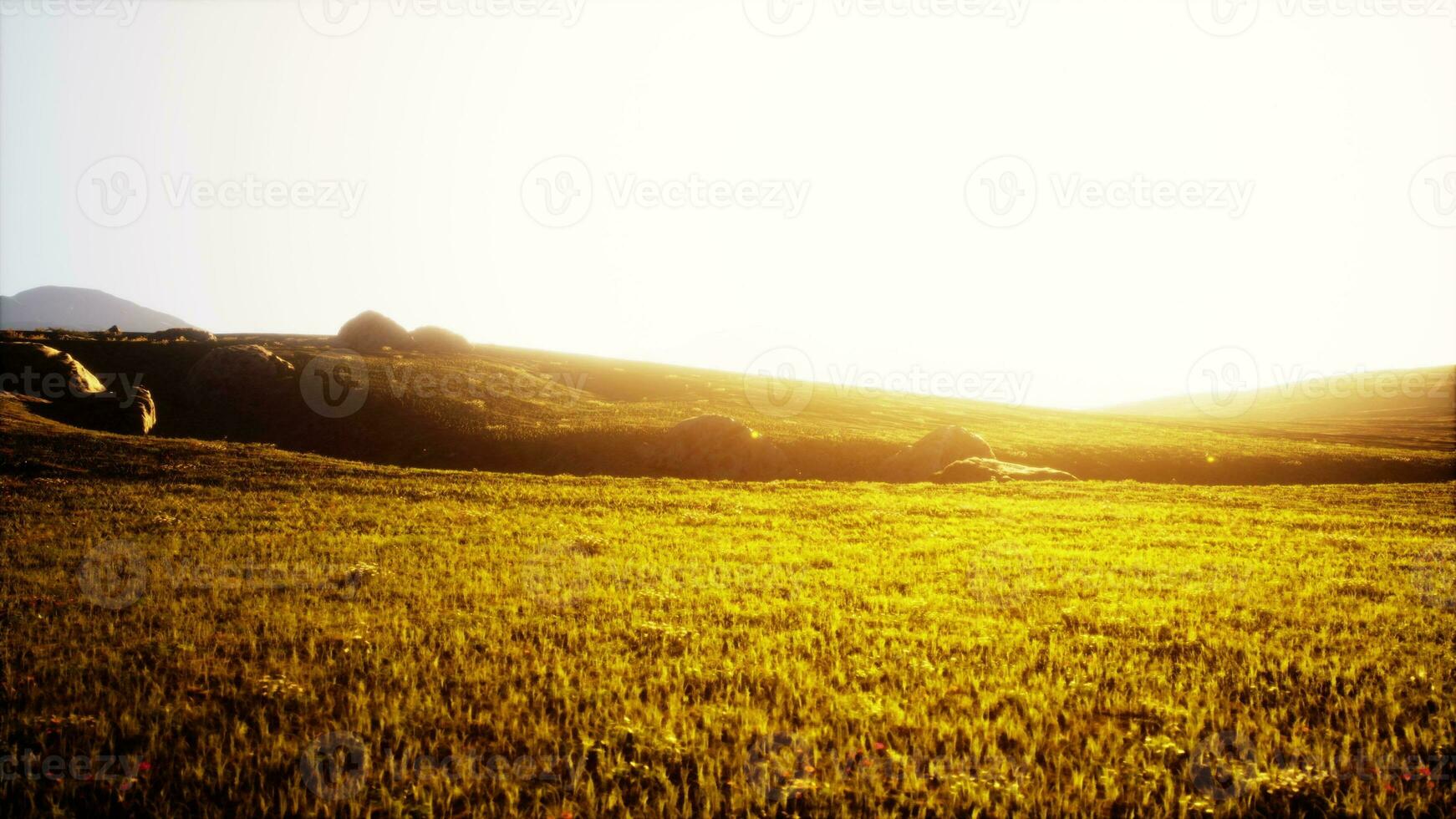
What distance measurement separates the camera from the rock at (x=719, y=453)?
47.8 metres

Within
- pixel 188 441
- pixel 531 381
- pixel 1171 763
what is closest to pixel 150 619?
pixel 1171 763

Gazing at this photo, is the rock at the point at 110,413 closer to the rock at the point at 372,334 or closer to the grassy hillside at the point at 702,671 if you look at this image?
the grassy hillside at the point at 702,671

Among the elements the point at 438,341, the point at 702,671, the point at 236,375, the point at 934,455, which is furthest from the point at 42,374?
the point at 934,455

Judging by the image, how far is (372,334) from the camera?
9212 cm

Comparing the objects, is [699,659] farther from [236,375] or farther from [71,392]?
[236,375]

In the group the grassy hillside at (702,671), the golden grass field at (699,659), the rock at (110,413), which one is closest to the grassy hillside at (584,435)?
the rock at (110,413)

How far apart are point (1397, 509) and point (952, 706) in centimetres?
3389

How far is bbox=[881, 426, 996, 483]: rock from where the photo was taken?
47406 millimetres

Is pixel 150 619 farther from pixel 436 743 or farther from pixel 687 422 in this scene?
pixel 687 422

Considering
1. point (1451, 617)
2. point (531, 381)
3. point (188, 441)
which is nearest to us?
point (1451, 617)

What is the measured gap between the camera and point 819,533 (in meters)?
20.6

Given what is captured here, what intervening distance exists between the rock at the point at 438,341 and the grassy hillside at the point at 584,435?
1406 cm

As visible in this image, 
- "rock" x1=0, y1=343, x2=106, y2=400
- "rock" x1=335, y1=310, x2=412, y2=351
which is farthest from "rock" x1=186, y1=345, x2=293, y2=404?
"rock" x1=335, y1=310, x2=412, y2=351

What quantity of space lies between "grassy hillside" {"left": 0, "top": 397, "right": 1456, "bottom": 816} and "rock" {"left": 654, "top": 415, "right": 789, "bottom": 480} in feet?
92.4
